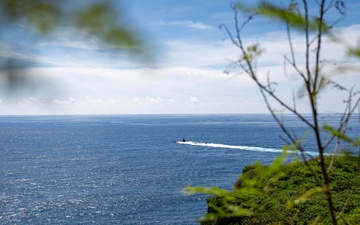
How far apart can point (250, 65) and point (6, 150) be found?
130 m

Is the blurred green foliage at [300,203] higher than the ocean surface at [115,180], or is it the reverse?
the blurred green foliage at [300,203]

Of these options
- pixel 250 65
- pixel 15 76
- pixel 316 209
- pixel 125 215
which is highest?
pixel 250 65

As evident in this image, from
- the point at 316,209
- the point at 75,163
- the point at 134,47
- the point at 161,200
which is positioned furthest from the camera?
the point at 75,163

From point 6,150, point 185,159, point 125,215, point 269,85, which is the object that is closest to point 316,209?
point 269,85

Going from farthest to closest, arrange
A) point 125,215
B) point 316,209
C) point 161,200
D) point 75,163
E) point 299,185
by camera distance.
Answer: point 75,163 → point 161,200 → point 125,215 → point 299,185 → point 316,209

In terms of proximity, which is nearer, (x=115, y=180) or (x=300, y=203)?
(x=300, y=203)

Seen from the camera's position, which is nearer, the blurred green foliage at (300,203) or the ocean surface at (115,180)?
the blurred green foliage at (300,203)

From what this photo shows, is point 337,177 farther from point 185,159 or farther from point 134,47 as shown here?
point 185,159

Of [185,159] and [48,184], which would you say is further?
[185,159]

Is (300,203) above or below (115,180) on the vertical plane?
above

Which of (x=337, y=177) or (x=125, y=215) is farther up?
(x=337, y=177)

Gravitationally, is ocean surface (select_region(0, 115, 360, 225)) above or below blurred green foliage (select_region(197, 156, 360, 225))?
below

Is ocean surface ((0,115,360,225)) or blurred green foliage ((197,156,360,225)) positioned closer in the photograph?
blurred green foliage ((197,156,360,225))

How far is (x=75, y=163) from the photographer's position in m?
91.0
